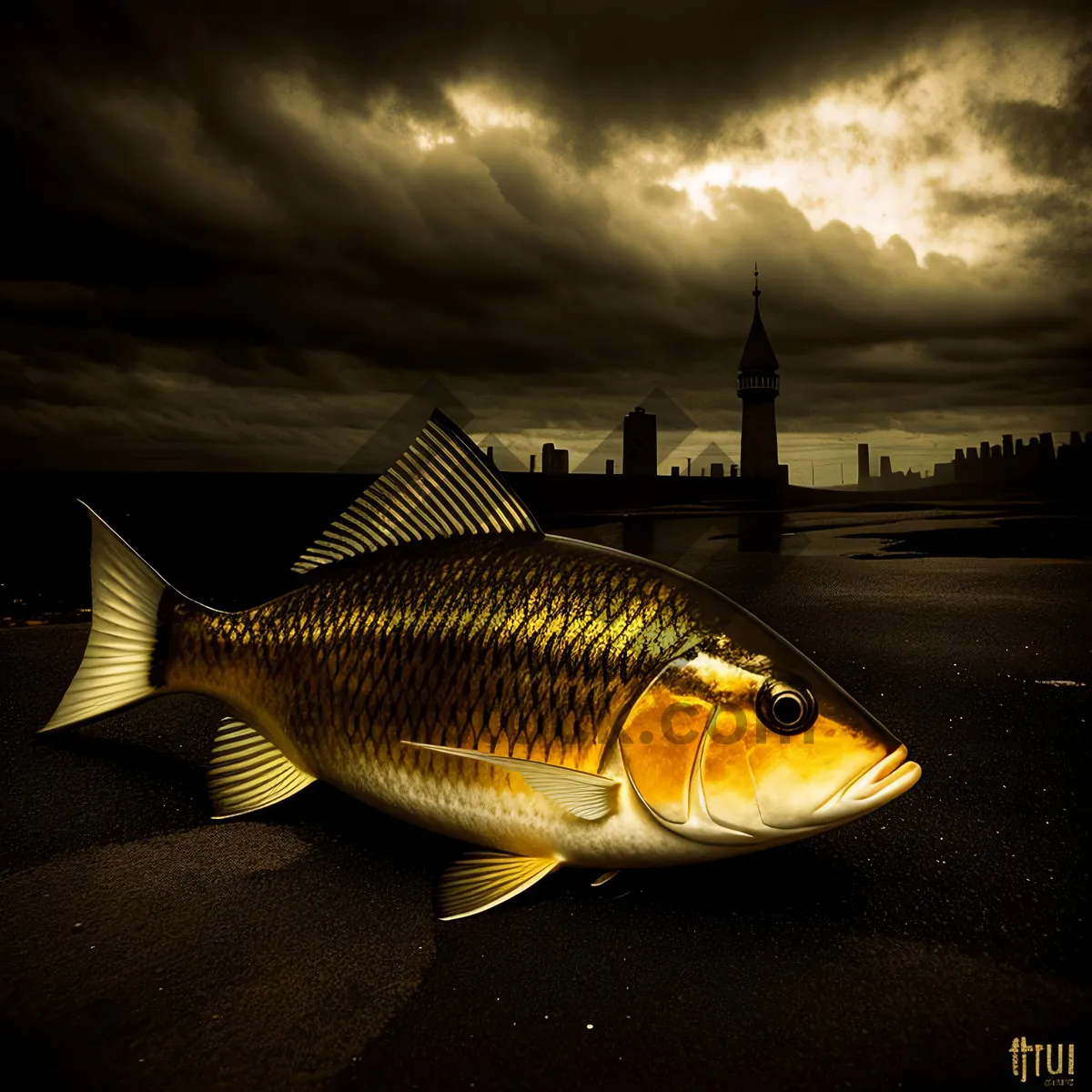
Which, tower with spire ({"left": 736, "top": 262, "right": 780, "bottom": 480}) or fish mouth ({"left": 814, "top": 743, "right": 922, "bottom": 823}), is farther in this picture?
tower with spire ({"left": 736, "top": 262, "right": 780, "bottom": 480})

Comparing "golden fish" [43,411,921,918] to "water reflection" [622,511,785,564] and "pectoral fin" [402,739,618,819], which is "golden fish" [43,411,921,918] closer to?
"pectoral fin" [402,739,618,819]

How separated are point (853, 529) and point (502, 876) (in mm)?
18746

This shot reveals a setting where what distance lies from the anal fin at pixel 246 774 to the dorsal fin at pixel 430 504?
0.67 meters

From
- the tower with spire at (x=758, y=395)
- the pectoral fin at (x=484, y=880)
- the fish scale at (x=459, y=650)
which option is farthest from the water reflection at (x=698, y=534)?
the tower with spire at (x=758, y=395)

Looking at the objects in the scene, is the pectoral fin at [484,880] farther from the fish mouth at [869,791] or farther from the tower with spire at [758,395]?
the tower with spire at [758,395]

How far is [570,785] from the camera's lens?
1.92 m

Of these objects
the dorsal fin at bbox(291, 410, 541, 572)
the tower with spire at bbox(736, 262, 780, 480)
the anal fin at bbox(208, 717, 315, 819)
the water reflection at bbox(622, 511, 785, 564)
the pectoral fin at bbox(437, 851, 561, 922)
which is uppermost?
the tower with spire at bbox(736, 262, 780, 480)

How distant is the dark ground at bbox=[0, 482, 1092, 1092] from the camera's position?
5.53ft

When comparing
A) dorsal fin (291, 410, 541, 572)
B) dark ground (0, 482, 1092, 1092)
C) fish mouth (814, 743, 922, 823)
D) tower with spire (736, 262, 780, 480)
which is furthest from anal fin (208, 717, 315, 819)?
tower with spire (736, 262, 780, 480)

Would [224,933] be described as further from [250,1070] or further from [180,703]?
[180,703]

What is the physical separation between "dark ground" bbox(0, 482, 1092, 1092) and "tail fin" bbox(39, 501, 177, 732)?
0.54 metres

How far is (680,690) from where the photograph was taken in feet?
6.38

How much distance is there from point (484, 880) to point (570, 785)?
498mm

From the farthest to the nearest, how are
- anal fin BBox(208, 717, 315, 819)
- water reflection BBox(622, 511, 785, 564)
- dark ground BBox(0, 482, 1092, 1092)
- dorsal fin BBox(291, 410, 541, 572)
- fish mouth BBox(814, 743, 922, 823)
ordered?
1. water reflection BBox(622, 511, 785, 564)
2. anal fin BBox(208, 717, 315, 819)
3. dorsal fin BBox(291, 410, 541, 572)
4. fish mouth BBox(814, 743, 922, 823)
5. dark ground BBox(0, 482, 1092, 1092)
